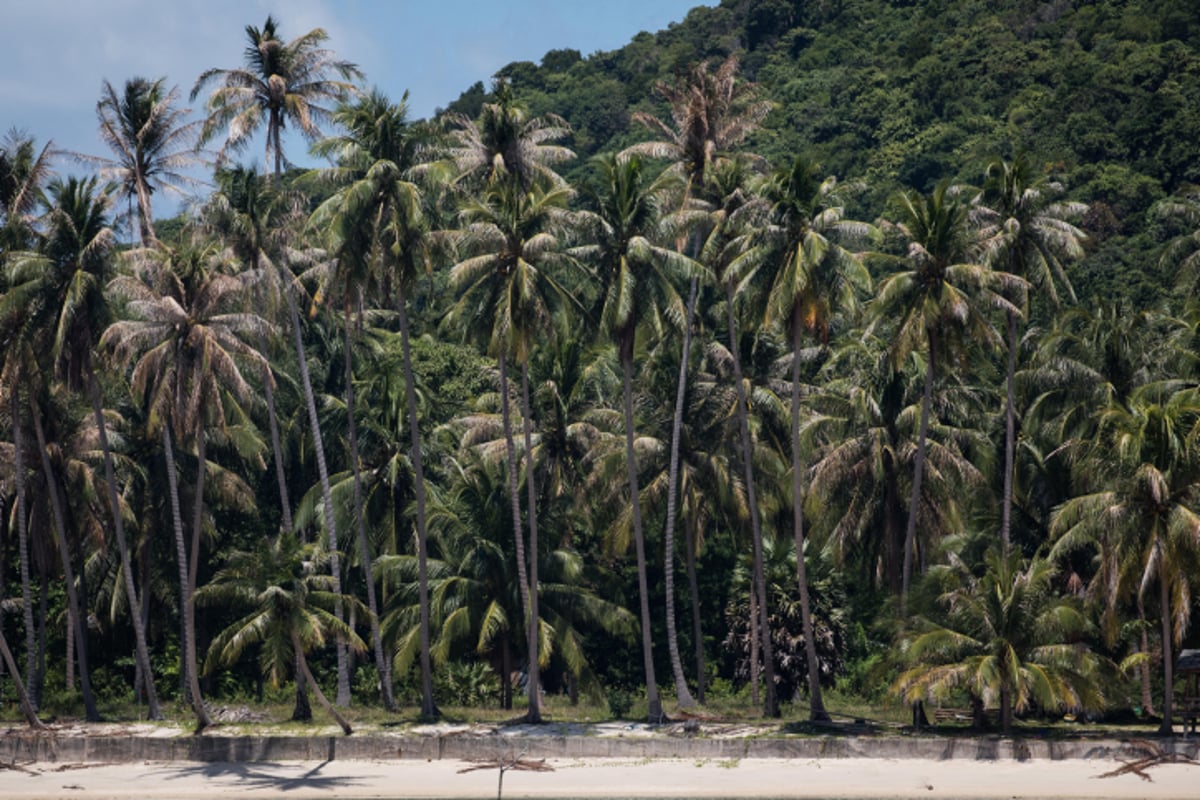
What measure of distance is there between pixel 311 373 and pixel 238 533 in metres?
6.80

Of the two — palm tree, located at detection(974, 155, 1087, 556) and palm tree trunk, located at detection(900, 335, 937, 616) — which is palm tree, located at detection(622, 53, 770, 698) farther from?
palm tree, located at detection(974, 155, 1087, 556)

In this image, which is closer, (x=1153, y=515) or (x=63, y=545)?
(x=1153, y=515)

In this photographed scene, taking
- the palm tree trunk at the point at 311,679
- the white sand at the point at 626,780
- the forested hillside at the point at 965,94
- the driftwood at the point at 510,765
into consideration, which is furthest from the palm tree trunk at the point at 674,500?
the forested hillside at the point at 965,94

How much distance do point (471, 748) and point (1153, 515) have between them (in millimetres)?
17485

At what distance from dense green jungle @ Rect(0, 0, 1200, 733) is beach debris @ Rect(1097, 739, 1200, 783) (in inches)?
71.7

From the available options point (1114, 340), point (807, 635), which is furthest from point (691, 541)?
point (1114, 340)

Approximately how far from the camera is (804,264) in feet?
122

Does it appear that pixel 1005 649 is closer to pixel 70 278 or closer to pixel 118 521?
pixel 118 521

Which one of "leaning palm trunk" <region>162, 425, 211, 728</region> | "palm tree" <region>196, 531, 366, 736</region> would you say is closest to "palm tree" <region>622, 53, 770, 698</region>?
"palm tree" <region>196, 531, 366, 736</region>

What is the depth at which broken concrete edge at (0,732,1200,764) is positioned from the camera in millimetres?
33844

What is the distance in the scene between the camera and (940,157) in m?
88.8

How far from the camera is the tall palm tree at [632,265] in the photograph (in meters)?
38.6

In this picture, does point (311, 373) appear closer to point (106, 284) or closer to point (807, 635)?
point (106, 284)

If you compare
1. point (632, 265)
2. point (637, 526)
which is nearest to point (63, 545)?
point (637, 526)
